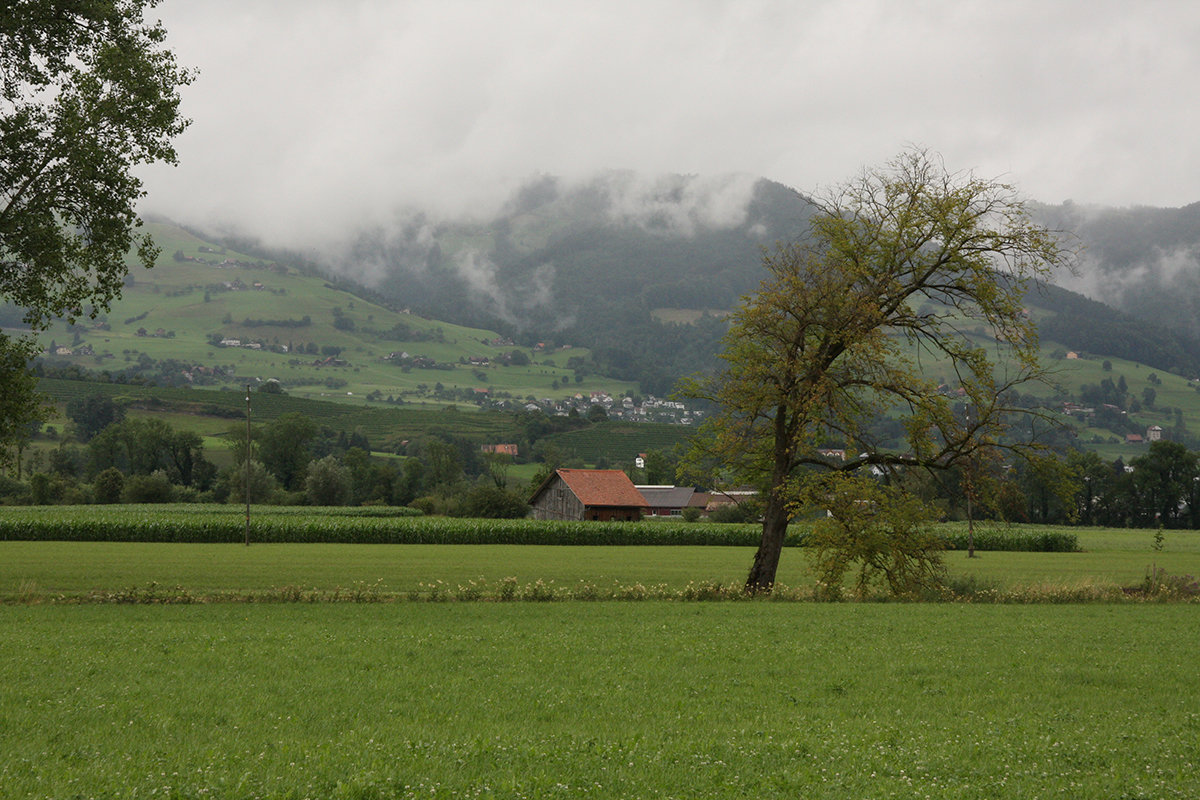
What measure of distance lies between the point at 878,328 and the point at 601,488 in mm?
69287

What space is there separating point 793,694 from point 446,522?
197ft

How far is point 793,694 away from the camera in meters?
13.1

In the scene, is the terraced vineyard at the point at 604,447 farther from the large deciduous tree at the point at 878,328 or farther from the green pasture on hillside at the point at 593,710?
the green pasture on hillside at the point at 593,710

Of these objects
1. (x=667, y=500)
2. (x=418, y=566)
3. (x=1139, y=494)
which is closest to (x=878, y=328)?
(x=418, y=566)

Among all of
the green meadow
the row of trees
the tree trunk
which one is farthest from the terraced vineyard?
the green meadow

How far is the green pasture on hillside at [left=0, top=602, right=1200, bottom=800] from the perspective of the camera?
28.1 feet

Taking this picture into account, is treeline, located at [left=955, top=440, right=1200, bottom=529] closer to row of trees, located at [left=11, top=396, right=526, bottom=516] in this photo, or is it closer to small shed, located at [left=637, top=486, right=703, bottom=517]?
small shed, located at [left=637, top=486, right=703, bottom=517]

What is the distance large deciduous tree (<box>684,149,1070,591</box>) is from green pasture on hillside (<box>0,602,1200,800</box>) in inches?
334

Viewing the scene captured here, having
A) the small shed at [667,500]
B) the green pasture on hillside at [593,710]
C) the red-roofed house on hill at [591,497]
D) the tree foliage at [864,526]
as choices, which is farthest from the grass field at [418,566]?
the small shed at [667,500]

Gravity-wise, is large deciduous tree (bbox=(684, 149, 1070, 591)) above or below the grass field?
above

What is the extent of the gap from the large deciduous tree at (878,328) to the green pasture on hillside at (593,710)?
27.8 feet

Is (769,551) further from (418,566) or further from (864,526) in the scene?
(418,566)

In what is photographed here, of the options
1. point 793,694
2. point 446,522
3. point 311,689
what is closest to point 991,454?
point 793,694

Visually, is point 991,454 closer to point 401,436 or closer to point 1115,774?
point 1115,774
